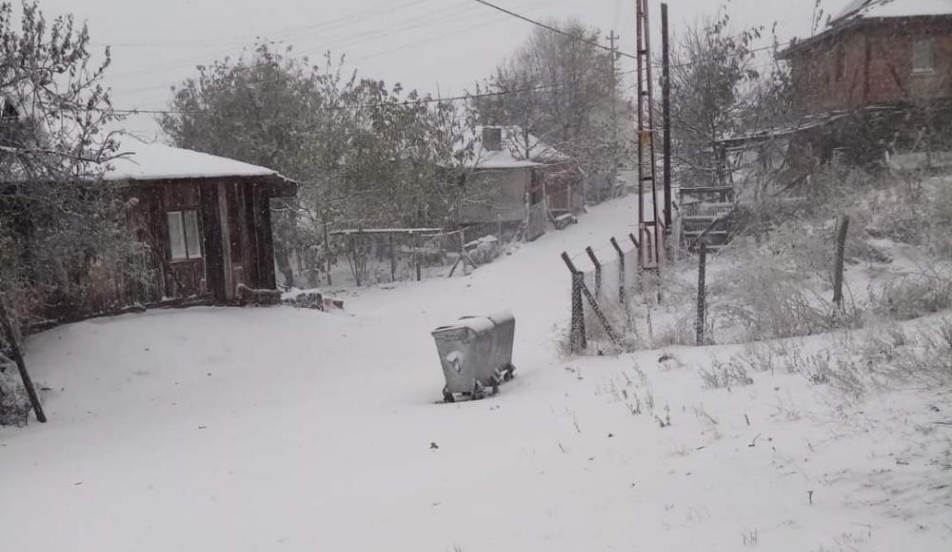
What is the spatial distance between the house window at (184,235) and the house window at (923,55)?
73.3ft

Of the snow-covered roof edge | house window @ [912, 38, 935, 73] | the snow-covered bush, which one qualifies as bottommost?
the snow-covered bush

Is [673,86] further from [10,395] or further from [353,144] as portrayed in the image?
[10,395]

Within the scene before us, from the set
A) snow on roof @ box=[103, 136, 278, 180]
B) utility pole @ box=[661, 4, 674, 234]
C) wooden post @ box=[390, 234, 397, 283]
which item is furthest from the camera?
wooden post @ box=[390, 234, 397, 283]

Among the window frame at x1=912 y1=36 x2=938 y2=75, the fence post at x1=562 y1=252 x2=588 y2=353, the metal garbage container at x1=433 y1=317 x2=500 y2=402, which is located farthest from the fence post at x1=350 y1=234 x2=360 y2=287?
the window frame at x1=912 y1=36 x2=938 y2=75

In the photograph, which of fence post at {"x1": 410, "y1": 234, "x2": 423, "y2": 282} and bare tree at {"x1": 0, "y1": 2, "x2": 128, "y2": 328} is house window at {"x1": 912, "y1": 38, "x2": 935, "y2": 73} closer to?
fence post at {"x1": 410, "y1": 234, "x2": 423, "y2": 282}

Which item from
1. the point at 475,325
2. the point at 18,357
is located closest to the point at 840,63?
the point at 475,325

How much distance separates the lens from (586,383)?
7.82m

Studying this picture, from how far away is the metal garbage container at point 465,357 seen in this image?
342 inches

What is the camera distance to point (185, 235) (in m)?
14.4

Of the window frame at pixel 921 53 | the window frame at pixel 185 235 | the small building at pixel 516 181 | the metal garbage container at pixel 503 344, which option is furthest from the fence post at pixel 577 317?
the small building at pixel 516 181

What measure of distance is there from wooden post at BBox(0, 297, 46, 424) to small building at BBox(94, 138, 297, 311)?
4.07 metres

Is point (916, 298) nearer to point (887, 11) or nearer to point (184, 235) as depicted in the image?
point (184, 235)

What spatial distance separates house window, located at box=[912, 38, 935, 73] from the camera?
21.8 m

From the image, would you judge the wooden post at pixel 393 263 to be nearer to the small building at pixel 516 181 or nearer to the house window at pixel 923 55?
the small building at pixel 516 181
